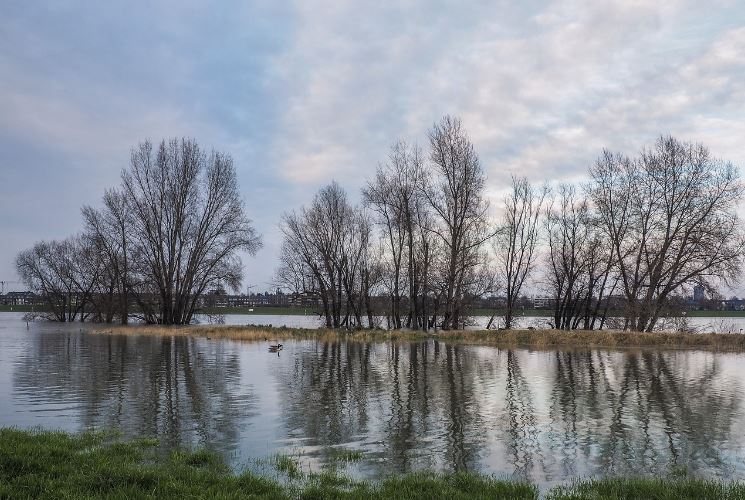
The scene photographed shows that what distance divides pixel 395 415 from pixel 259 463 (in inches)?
209

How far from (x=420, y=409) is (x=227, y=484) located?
26.5ft

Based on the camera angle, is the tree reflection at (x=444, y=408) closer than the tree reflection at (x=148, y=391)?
Yes

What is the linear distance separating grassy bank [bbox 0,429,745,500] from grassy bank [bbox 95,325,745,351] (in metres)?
29.6

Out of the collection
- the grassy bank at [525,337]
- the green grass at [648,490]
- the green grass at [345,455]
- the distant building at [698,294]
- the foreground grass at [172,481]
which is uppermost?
the distant building at [698,294]

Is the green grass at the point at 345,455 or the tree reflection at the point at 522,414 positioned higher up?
the green grass at the point at 345,455

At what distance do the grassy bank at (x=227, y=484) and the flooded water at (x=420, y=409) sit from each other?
0.93 metres

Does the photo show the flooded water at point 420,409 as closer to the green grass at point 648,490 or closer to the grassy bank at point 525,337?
the green grass at point 648,490

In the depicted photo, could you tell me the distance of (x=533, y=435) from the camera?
11727 mm

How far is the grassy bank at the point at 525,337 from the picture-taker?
114ft

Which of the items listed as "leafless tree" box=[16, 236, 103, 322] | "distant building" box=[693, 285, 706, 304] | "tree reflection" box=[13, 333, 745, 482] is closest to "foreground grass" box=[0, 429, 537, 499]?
"tree reflection" box=[13, 333, 745, 482]

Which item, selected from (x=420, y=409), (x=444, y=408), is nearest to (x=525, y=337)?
(x=444, y=408)

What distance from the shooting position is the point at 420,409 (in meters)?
14.7

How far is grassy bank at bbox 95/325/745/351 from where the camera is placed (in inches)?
1369

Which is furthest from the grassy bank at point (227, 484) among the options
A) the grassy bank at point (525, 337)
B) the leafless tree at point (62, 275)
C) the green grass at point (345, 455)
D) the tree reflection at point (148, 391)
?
the leafless tree at point (62, 275)
